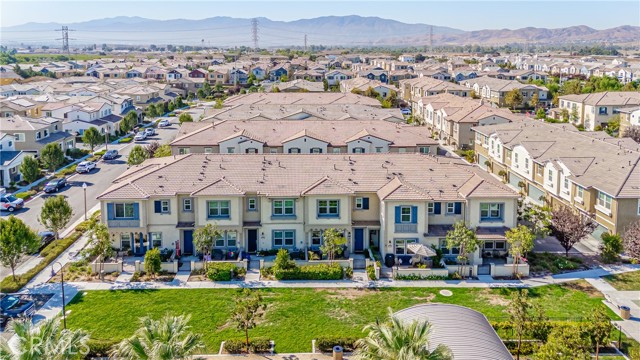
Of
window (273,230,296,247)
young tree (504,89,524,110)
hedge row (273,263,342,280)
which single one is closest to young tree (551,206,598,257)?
hedge row (273,263,342,280)

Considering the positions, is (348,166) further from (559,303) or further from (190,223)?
(559,303)

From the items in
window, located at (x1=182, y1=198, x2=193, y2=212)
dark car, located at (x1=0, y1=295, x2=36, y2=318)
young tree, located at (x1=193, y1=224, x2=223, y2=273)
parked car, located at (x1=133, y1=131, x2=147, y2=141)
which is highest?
parked car, located at (x1=133, y1=131, x2=147, y2=141)

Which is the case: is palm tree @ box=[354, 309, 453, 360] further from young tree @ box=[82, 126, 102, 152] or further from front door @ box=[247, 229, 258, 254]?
young tree @ box=[82, 126, 102, 152]

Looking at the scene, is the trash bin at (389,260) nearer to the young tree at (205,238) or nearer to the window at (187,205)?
the young tree at (205,238)

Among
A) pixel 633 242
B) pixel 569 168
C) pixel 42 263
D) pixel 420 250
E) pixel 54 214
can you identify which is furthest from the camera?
pixel 569 168

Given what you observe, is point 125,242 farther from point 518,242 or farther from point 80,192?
point 518,242

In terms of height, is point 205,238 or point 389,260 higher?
point 205,238

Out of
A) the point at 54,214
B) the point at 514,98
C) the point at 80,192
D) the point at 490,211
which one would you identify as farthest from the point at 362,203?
the point at 514,98

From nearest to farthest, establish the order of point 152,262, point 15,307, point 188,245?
point 15,307, point 152,262, point 188,245
